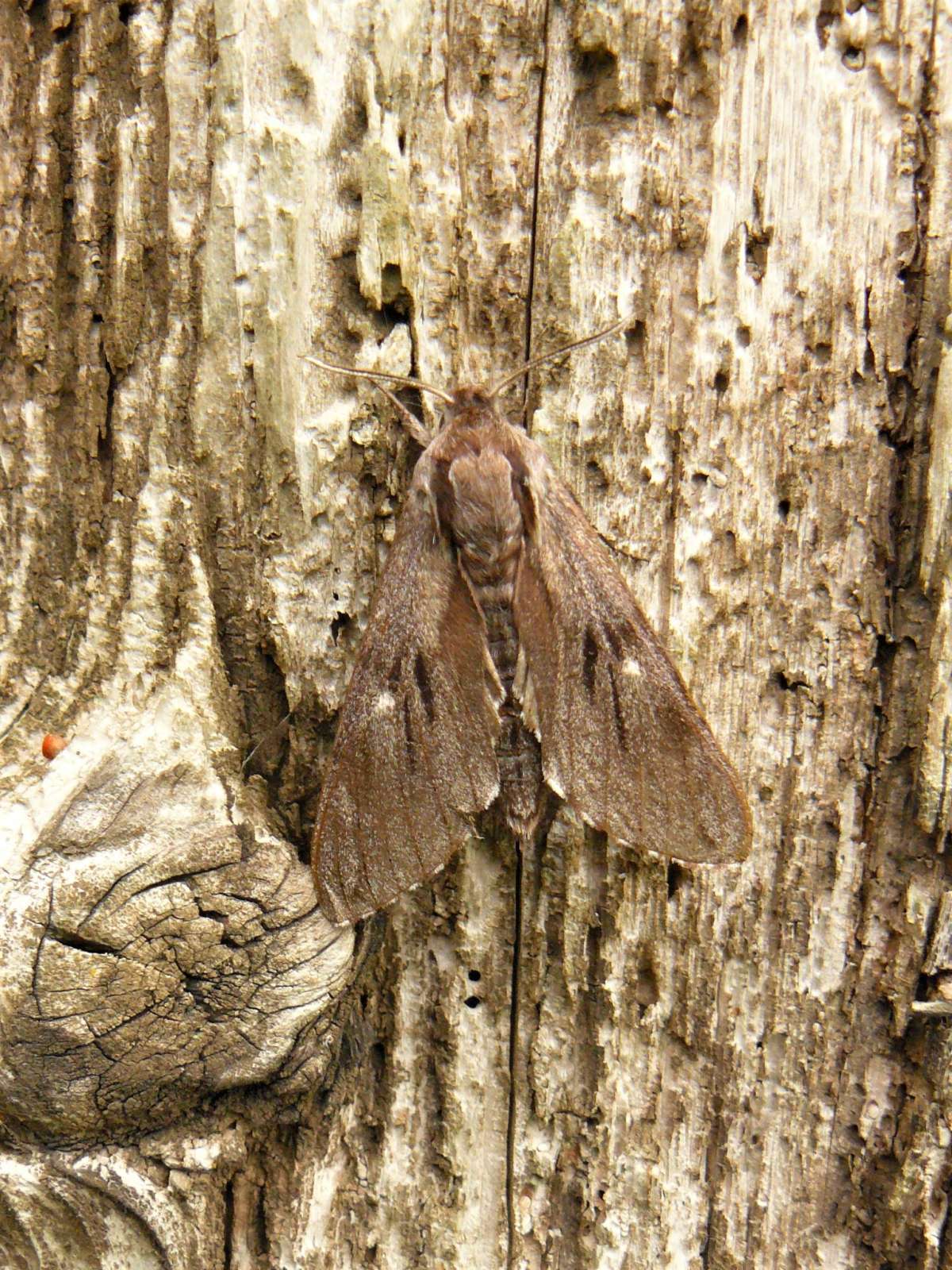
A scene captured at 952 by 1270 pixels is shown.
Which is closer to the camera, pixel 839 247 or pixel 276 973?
pixel 276 973

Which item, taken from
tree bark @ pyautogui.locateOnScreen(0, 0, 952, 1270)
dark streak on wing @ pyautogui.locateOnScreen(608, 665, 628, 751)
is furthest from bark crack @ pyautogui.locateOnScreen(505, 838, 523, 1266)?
dark streak on wing @ pyautogui.locateOnScreen(608, 665, 628, 751)

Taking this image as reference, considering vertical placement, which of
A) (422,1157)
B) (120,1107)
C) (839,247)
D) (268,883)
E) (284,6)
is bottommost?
(422,1157)

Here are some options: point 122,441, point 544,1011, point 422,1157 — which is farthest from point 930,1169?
point 122,441

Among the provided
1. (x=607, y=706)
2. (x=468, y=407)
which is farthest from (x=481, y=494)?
(x=607, y=706)

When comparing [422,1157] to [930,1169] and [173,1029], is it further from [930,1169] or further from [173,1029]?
[930,1169]

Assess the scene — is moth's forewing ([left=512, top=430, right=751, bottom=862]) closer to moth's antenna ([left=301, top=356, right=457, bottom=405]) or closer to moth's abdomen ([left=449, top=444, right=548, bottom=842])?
moth's abdomen ([left=449, top=444, right=548, bottom=842])

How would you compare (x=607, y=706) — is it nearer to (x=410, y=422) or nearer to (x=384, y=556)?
(x=384, y=556)
